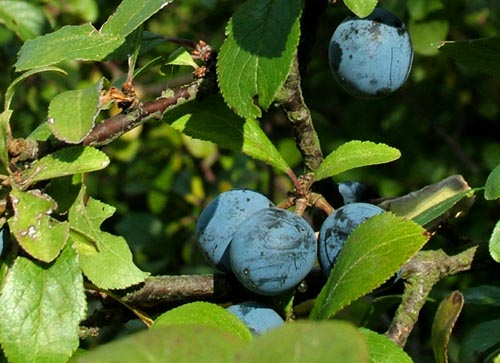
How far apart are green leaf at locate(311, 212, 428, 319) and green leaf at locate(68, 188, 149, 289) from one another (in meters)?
0.21

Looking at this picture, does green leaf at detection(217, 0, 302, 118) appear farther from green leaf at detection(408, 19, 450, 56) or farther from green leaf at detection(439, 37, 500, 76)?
green leaf at detection(408, 19, 450, 56)

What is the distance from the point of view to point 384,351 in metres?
0.88

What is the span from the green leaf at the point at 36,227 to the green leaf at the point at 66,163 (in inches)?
0.9

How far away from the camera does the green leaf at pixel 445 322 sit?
0.86 m

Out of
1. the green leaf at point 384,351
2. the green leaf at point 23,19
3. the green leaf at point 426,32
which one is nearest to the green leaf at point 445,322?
the green leaf at point 384,351

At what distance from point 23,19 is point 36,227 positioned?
1.13 metres

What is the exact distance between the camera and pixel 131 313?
1.06 metres

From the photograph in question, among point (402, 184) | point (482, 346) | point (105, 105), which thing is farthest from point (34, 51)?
point (402, 184)

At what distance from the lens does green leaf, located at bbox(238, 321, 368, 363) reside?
47 centimetres

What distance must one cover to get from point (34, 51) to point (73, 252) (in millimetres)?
255

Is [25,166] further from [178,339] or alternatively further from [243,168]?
[243,168]

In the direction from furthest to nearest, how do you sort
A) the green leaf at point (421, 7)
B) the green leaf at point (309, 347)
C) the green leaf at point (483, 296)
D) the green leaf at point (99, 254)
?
the green leaf at point (421, 7)
the green leaf at point (483, 296)
the green leaf at point (99, 254)
the green leaf at point (309, 347)

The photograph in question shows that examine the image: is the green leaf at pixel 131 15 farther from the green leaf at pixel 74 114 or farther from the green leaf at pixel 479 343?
the green leaf at pixel 479 343

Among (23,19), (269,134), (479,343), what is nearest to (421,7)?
(269,134)
